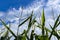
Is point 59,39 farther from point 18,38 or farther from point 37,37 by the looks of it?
point 18,38

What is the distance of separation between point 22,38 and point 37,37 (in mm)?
194

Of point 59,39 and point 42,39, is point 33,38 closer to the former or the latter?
point 42,39

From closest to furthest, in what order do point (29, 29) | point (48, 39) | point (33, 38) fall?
point (48, 39), point (33, 38), point (29, 29)

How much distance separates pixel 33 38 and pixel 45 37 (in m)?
0.18

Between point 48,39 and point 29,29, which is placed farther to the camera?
point 29,29

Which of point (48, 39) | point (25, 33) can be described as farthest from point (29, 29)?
point (48, 39)

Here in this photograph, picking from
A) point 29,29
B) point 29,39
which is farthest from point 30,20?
point 29,39

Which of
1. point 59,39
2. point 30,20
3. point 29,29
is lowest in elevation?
point 59,39

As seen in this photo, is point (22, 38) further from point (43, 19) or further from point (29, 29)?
point (43, 19)

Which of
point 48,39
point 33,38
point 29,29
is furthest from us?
point 29,29

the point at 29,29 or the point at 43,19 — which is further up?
the point at 43,19

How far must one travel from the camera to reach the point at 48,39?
1.70m

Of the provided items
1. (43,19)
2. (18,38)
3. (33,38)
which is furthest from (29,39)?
(43,19)

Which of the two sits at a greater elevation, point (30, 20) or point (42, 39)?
point (30, 20)
